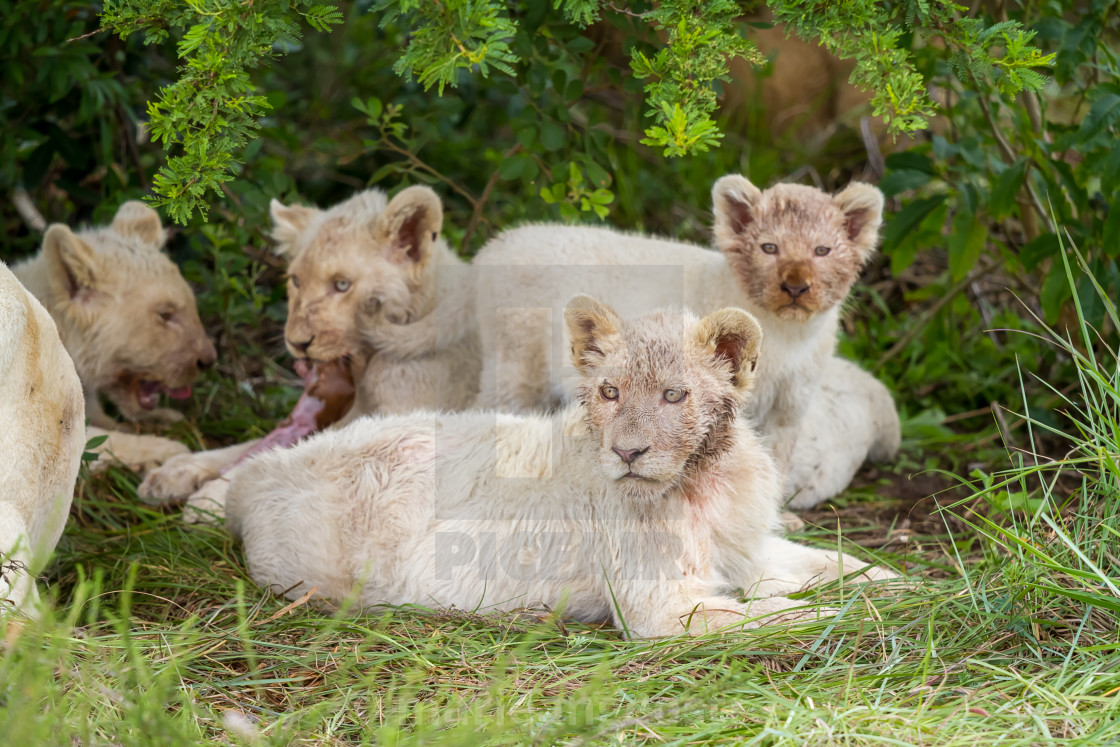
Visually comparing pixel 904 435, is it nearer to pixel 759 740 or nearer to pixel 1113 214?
pixel 1113 214

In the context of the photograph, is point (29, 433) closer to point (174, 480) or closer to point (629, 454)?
point (174, 480)

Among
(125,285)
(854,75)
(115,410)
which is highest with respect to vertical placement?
(854,75)

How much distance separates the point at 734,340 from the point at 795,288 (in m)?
0.98

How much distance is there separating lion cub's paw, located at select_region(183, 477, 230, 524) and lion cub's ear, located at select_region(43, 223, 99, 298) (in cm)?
150

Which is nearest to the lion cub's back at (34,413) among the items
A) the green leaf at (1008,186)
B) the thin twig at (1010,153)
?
the green leaf at (1008,186)

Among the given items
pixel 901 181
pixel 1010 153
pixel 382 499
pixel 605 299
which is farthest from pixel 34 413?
pixel 1010 153

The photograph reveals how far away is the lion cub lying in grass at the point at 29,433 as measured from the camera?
10.8ft

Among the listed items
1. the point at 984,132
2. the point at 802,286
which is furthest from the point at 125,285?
the point at 984,132

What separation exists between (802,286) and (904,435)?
2.24 metres

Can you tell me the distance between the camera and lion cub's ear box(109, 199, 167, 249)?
612cm

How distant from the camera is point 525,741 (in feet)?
9.20

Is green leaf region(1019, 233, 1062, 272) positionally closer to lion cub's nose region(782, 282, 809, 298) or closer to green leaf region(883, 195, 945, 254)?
green leaf region(883, 195, 945, 254)

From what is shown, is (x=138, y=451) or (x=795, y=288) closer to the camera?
(x=795, y=288)

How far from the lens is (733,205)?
478 cm
